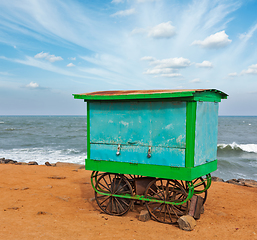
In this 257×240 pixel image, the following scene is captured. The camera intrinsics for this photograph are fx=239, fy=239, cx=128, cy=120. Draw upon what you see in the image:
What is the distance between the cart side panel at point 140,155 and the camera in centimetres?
584

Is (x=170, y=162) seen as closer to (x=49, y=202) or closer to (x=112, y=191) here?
(x=112, y=191)

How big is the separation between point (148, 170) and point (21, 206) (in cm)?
443

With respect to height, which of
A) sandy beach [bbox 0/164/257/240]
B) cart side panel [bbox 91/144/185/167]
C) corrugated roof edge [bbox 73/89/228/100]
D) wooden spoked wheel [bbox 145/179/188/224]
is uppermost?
corrugated roof edge [bbox 73/89/228/100]

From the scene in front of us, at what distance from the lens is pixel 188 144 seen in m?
5.72

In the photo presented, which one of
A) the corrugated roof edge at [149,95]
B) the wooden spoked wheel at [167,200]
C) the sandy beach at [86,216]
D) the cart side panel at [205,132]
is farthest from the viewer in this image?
the wooden spoked wheel at [167,200]

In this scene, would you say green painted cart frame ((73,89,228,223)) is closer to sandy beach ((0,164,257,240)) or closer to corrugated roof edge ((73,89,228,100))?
corrugated roof edge ((73,89,228,100))

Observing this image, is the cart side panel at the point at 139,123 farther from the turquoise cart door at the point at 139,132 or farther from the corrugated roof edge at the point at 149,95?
the corrugated roof edge at the point at 149,95

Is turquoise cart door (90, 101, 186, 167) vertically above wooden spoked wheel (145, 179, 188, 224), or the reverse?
turquoise cart door (90, 101, 186, 167)

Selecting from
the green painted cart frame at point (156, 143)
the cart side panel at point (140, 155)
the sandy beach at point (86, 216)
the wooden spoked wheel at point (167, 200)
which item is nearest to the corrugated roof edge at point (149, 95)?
the green painted cart frame at point (156, 143)

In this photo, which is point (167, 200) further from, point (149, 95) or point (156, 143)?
point (149, 95)

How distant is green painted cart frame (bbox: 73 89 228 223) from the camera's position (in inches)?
227

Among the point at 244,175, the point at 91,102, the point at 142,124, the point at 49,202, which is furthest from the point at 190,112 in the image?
the point at 244,175

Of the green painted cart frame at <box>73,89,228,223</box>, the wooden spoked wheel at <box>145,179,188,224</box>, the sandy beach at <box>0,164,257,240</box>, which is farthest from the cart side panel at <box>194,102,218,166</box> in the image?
the sandy beach at <box>0,164,257,240</box>

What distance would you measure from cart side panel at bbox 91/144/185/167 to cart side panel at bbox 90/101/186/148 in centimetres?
13
